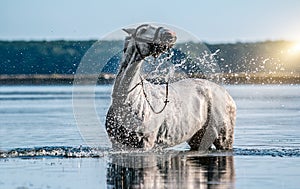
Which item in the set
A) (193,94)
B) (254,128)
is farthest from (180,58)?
(254,128)

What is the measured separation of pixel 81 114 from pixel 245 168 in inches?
137

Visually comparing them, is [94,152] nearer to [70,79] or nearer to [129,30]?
[129,30]

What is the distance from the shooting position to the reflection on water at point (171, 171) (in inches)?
597

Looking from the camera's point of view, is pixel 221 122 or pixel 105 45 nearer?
pixel 105 45

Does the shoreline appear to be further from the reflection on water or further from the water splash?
the reflection on water

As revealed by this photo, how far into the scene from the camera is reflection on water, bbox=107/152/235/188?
1516 cm

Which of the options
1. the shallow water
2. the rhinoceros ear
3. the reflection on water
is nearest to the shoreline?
the shallow water

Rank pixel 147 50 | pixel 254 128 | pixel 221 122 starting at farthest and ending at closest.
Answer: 1. pixel 254 128
2. pixel 221 122
3. pixel 147 50

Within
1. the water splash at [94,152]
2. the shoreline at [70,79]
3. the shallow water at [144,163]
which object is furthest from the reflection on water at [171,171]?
the shoreline at [70,79]

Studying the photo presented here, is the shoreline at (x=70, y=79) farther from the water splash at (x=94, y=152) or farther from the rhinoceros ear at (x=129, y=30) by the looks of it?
the rhinoceros ear at (x=129, y=30)

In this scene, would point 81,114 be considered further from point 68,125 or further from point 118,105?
point 68,125

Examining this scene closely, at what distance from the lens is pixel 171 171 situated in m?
16.6

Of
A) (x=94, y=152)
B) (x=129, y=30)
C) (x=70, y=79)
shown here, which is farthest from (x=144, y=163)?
(x=70, y=79)

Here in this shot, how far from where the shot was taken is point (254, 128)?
2556 cm
